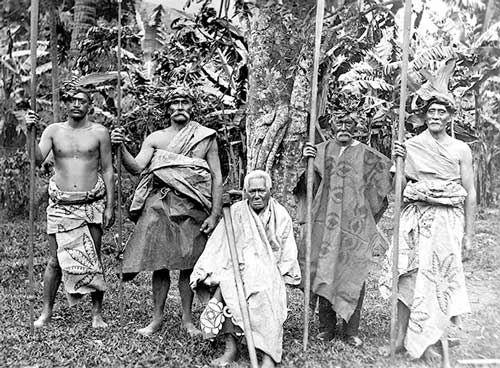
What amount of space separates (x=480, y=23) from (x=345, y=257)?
8.56m

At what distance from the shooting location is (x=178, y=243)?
482 centimetres

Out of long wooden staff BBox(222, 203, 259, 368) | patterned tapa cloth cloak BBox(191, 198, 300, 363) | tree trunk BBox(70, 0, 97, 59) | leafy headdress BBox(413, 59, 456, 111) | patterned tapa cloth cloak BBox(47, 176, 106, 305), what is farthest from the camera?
tree trunk BBox(70, 0, 97, 59)

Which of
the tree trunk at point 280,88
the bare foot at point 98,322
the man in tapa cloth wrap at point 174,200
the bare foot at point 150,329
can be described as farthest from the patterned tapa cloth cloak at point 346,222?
the tree trunk at point 280,88

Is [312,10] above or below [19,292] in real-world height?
above

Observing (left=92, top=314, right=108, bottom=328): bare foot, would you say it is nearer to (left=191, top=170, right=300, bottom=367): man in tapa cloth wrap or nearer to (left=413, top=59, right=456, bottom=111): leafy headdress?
(left=191, top=170, right=300, bottom=367): man in tapa cloth wrap

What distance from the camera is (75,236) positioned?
501 centimetres

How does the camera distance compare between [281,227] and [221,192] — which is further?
[221,192]

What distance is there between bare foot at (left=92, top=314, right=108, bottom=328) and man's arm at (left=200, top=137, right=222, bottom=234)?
4.10 ft

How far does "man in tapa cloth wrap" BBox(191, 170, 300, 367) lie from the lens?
4.23m

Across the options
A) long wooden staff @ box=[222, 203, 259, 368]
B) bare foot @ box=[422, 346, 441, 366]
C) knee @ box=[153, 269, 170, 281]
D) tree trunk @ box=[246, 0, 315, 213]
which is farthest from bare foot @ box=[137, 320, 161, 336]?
tree trunk @ box=[246, 0, 315, 213]

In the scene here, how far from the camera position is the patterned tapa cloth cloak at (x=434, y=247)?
4.37 meters

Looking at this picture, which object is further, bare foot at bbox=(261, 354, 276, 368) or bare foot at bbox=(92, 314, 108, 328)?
bare foot at bbox=(92, 314, 108, 328)

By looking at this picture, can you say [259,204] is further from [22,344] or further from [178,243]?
[22,344]

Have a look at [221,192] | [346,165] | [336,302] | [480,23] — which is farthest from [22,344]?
[480,23]
